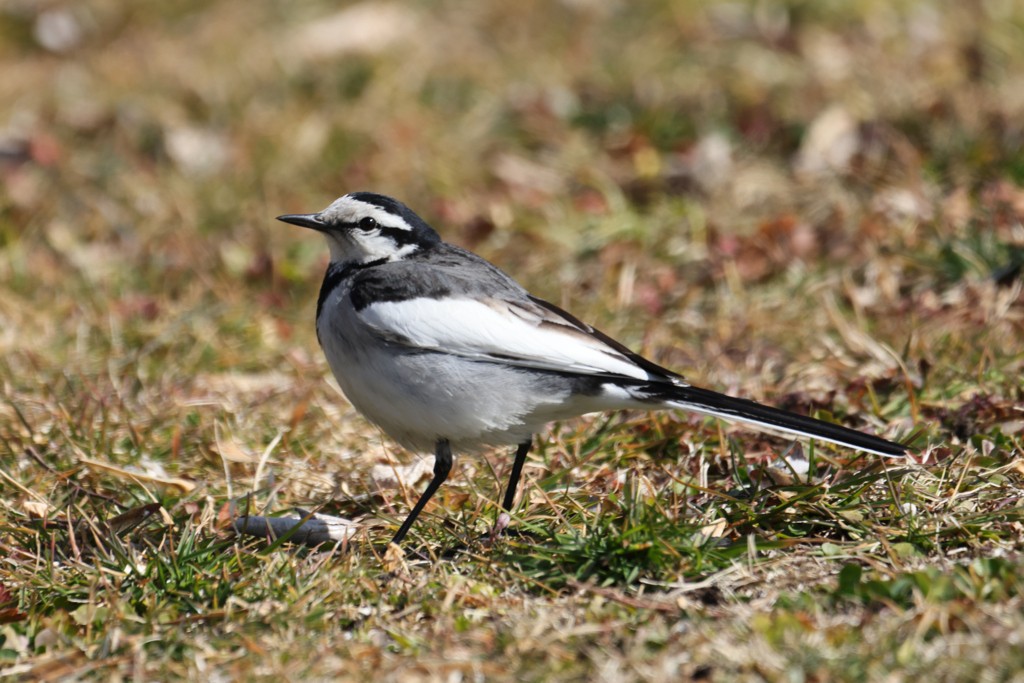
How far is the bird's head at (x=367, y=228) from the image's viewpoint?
14.8 ft

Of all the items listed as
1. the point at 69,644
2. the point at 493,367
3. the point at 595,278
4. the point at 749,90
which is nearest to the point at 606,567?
the point at 493,367

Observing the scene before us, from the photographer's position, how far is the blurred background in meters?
5.68

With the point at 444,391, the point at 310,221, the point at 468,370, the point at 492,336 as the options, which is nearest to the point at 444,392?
the point at 444,391

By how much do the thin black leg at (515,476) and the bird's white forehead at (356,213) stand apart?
1164 millimetres

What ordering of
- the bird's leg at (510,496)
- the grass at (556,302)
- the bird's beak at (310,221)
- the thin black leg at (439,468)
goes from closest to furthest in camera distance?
the grass at (556,302), the bird's leg at (510,496), the thin black leg at (439,468), the bird's beak at (310,221)

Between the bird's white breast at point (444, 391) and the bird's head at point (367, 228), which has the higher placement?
the bird's head at point (367, 228)

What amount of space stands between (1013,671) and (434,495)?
2353 mm

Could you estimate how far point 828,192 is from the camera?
7.34 metres

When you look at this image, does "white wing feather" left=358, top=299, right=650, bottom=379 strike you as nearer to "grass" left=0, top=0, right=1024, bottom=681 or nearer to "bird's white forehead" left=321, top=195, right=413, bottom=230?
"grass" left=0, top=0, right=1024, bottom=681

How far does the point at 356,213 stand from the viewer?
14.8 ft

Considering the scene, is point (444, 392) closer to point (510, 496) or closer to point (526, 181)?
point (510, 496)

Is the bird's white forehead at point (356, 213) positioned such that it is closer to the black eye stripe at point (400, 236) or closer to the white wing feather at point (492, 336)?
the black eye stripe at point (400, 236)

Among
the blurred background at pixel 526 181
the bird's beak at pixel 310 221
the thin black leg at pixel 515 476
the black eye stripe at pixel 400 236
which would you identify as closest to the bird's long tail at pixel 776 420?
the thin black leg at pixel 515 476

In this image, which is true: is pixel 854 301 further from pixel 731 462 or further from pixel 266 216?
pixel 266 216
